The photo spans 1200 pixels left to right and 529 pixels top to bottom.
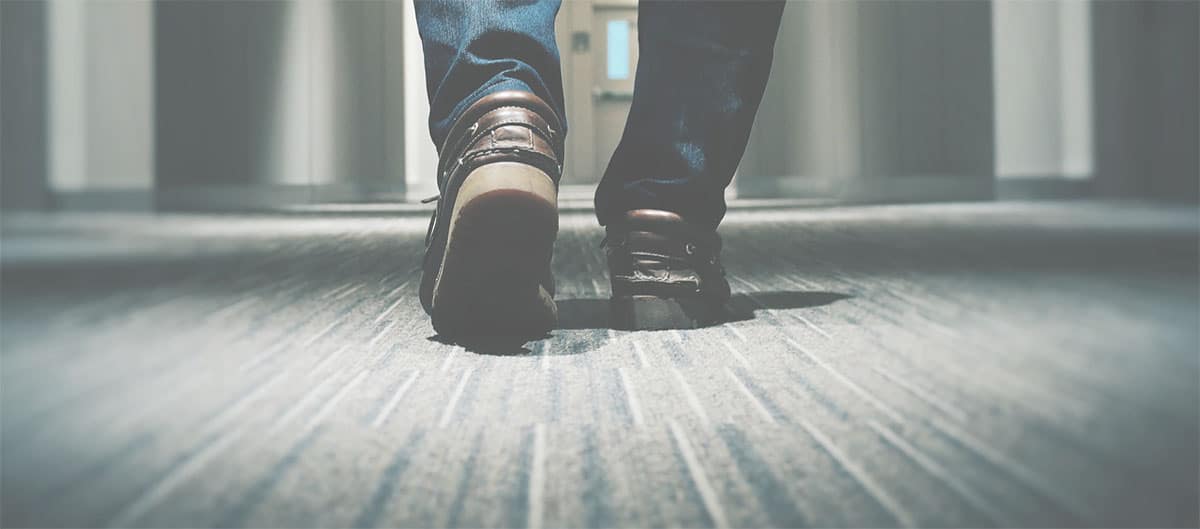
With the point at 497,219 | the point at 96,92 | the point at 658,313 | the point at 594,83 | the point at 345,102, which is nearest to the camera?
the point at 96,92

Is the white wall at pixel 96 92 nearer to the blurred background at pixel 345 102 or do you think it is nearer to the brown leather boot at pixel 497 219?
the blurred background at pixel 345 102

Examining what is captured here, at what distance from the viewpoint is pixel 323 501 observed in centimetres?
27

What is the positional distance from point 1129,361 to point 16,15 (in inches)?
15.1

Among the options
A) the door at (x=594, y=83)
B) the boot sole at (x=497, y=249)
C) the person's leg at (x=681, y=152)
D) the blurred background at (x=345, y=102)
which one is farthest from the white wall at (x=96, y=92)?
the door at (x=594, y=83)

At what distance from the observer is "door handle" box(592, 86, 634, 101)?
8.33 meters

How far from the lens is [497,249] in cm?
52

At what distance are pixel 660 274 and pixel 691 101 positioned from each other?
13cm

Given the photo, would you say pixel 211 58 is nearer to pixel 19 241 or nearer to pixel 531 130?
pixel 531 130

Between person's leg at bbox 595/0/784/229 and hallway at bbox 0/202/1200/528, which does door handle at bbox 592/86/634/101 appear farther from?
hallway at bbox 0/202/1200/528

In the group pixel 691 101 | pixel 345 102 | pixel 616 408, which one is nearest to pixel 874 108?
pixel 345 102

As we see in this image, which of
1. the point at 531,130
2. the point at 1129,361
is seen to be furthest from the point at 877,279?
the point at 1129,361

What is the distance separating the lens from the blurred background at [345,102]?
34 cm

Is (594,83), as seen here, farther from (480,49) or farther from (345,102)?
(480,49)

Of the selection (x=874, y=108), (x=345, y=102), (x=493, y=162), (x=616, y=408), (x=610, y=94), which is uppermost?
(x=610, y=94)
